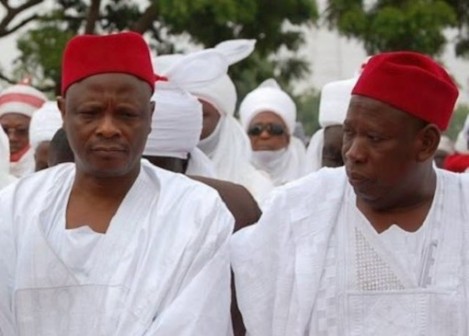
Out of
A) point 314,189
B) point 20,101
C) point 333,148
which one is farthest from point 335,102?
point 20,101

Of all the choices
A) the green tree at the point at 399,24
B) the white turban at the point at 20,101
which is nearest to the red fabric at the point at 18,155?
the white turban at the point at 20,101

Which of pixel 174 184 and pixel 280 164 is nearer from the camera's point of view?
pixel 174 184

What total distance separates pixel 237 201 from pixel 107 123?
56.8 inches

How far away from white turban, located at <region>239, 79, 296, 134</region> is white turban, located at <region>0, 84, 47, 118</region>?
156cm

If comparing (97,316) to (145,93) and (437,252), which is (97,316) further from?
(437,252)

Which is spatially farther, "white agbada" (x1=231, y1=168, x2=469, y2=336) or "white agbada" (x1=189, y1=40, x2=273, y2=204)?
"white agbada" (x1=189, y1=40, x2=273, y2=204)

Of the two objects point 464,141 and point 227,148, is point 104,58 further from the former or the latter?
point 464,141

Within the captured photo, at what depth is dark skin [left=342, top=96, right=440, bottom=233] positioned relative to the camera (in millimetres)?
5113

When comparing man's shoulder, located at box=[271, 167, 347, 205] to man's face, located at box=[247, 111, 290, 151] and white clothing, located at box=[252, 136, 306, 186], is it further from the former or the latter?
man's face, located at box=[247, 111, 290, 151]

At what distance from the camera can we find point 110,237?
5301 millimetres

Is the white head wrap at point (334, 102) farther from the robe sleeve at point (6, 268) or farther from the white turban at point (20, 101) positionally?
the white turban at point (20, 101)

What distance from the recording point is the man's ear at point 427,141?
205 inches

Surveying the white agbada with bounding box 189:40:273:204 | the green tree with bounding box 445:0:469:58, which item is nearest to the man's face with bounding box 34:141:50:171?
the white agbada with bounding box 189:40:273:204

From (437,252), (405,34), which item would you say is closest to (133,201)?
(437,252)
